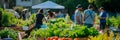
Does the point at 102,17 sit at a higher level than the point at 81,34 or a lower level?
lower

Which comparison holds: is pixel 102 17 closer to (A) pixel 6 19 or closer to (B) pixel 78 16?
(B) pixel 78 16

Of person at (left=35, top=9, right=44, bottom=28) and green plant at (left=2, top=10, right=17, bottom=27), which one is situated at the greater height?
person at (left=35, top=9, right=44, bottom=28)

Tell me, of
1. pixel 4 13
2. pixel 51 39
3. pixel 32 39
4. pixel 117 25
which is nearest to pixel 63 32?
pixel 51 39

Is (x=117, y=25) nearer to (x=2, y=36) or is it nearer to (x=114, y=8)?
(x=2, y=36)

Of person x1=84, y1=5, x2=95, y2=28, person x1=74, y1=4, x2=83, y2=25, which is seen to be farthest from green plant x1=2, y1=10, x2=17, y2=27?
person x1=84, y1=5, x2=95, y2=28

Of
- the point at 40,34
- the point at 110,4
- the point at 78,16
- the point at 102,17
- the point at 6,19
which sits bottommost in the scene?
the point at 110,4

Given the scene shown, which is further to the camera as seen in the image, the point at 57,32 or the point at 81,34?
the point at 57,32

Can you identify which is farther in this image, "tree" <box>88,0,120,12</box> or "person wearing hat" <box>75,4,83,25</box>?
"tree" <box>88,0,120,12</box>

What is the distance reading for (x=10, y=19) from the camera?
79.2ft

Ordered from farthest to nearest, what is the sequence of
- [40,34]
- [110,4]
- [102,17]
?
1. [110,4]
2. [102,17]
3. [40,34]

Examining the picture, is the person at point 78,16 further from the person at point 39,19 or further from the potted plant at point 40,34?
the potted plant at point 40,34

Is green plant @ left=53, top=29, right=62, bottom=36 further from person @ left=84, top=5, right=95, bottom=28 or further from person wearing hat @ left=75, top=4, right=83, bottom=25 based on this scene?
person @ left=84, top=5, right=95, bottom=28

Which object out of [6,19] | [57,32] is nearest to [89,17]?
[57,32]

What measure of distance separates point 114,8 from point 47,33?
22832 mm
